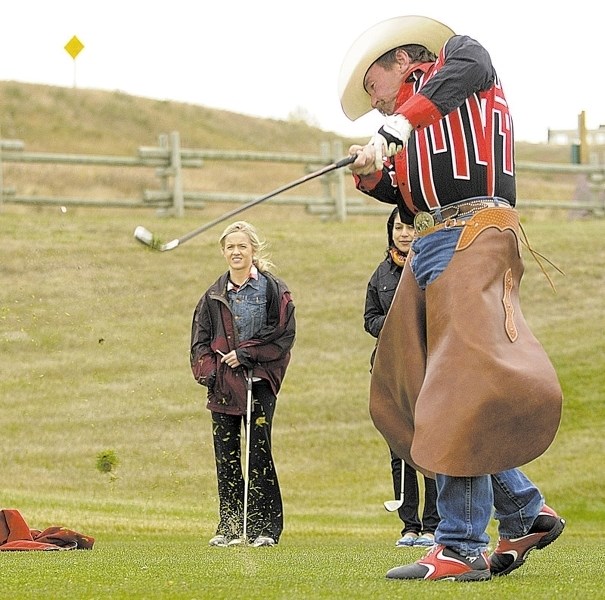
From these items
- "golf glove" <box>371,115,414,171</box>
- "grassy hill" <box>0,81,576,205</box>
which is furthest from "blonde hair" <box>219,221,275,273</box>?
"grassy hill" <box>0,81,576,205</box>

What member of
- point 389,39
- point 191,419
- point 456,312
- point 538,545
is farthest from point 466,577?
point 191,419

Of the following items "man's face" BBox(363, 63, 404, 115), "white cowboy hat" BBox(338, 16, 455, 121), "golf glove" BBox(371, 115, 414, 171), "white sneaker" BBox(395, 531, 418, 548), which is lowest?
"white sneaker" BBox(395, 531, 418, 548)

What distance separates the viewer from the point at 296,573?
5605mm

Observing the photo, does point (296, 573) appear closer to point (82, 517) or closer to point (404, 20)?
point (404, 20)

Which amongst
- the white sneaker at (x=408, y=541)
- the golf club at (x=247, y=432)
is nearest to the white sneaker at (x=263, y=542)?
the golf club at (x=247, y=432)

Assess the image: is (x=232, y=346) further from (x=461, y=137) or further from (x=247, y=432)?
(x=461, y=137)

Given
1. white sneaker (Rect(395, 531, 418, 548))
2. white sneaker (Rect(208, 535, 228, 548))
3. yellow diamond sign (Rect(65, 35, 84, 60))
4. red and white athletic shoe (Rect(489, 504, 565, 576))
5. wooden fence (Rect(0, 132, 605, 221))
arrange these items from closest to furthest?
red and white athletic shoe (Rect(489, 504, 565, 576)) < white sneaker (Rect(208, 535, 228, 548)) < white sneaker (Rect(395, 531, 418, 548)) < wooden fence (Rect(0, 132, 605, 221)) < yellow diamond sign (Rect(65, 35, 84, 60))

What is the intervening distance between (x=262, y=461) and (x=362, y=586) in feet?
14.0

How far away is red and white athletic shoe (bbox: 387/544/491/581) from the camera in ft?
17.5

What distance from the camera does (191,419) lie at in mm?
15641

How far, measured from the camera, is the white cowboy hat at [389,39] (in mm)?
5711

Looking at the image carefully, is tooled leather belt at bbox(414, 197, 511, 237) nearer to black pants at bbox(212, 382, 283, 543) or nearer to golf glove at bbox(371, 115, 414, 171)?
Result: golf glove at bbox(371, 115, 414, 171)

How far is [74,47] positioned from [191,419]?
51.0 feet

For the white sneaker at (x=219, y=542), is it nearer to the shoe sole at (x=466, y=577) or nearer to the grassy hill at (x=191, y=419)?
the grassy hill at (x=191, y=419)
